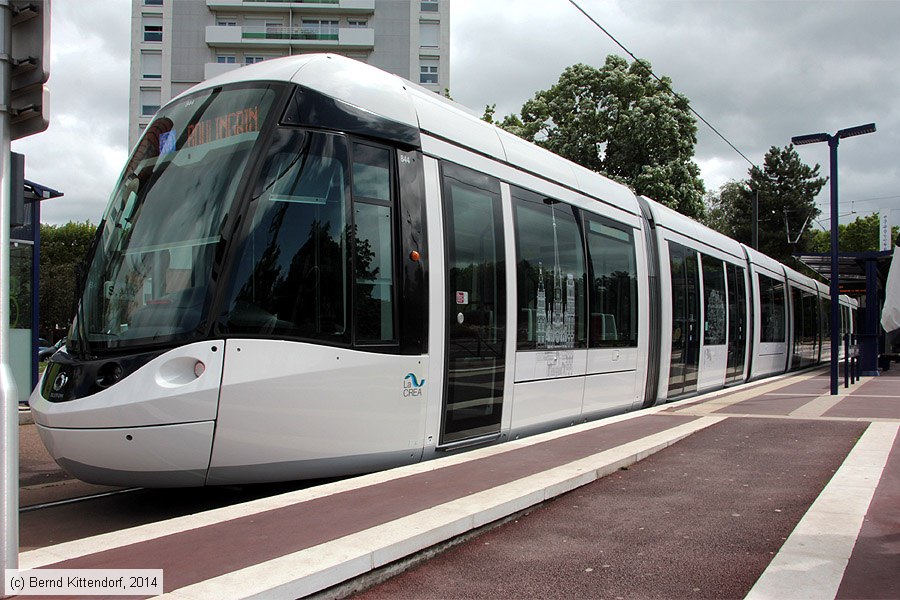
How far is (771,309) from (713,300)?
5.44 metres

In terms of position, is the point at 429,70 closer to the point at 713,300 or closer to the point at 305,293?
the point at 713,300

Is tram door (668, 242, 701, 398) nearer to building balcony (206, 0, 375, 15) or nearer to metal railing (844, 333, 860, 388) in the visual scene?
metal railing (844, 333, 860, 388)

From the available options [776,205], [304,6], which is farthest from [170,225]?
[776,205]

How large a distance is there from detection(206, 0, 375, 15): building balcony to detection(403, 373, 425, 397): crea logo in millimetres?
59202

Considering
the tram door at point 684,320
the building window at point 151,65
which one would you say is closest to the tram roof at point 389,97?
the tram door at point 684,320

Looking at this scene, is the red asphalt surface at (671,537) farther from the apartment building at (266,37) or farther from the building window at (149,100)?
the building window at (149,100)

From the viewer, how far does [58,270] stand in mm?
45938

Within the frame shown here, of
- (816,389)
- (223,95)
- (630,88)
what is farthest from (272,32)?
(223,95)

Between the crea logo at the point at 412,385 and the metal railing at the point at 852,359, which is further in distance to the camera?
the metal railing at the point at 852,359

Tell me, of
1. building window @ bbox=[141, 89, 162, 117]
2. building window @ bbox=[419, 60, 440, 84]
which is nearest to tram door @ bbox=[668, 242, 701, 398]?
building window @ bbox=[419, 60, 440, 84]

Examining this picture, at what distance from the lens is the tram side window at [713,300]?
1395 cm

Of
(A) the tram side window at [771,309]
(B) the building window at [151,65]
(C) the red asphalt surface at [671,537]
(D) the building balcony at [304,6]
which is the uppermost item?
(D) the building balcony at [304,6]

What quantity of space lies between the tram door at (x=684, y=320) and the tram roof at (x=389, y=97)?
4639mm

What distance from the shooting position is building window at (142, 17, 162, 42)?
192 ft
